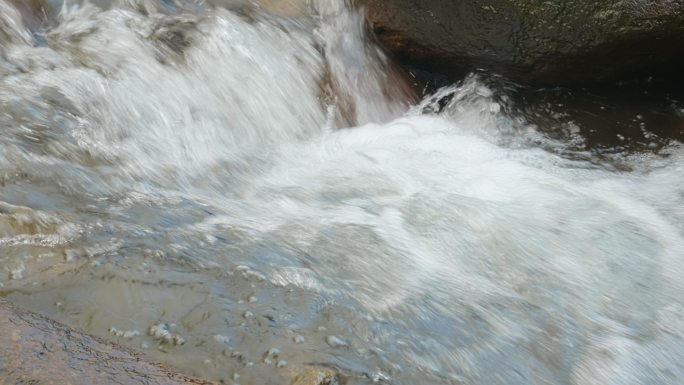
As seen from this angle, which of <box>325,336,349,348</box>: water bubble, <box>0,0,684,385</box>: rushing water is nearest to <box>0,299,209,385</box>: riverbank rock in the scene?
<box>0,0,684,385</box>: rushing water

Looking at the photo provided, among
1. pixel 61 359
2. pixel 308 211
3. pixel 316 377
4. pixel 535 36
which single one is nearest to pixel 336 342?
pixel 316 377

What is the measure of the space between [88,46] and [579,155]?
9.77 feet

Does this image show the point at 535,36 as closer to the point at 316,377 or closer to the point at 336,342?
the point at 336,342

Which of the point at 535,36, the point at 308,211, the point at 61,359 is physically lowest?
the point at 308,211

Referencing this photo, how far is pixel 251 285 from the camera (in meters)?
2.88

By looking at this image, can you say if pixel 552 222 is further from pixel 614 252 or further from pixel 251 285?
pixel 251 285

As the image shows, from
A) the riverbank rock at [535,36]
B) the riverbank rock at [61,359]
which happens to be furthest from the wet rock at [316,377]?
the riverbank rock at [535,36]

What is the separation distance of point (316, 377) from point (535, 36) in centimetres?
355

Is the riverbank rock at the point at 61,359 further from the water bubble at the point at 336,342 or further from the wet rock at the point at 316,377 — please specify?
the water bubble at the point at 336,342

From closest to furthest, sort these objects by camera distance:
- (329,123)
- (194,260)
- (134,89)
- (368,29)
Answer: (194,260) < (134,89) < (329,123) < (368,29)

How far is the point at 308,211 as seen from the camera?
3807mm

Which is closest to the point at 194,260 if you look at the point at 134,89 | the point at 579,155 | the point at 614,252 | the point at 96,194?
the point at 96,194

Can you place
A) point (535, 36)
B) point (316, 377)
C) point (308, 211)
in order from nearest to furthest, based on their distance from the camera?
point (316, 377)
point (308, 211)
point (535, 36)

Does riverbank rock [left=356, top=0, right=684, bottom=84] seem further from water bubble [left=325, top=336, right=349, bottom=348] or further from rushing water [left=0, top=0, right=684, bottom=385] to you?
water bubble [left=325, top=336, right=349, bottom=348]
